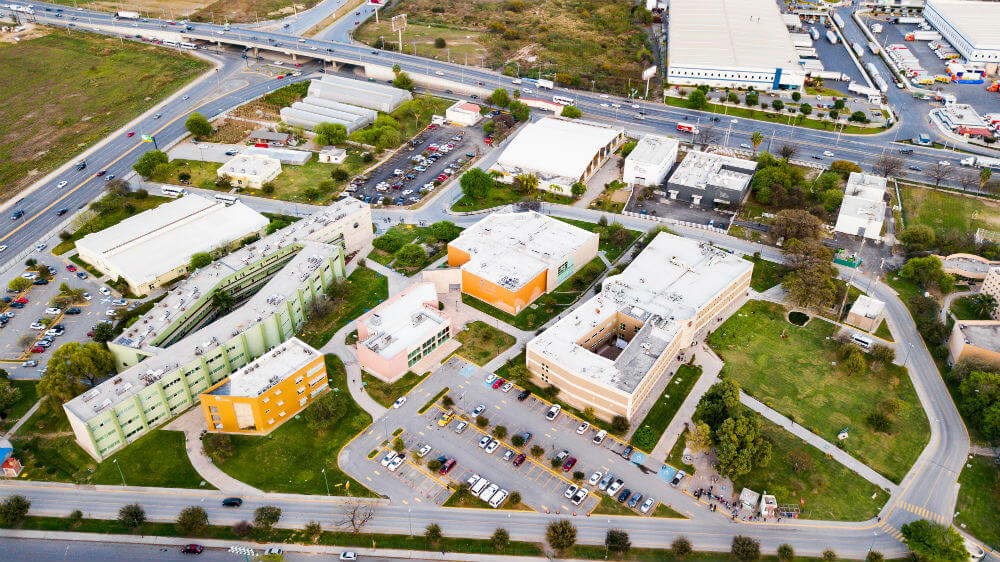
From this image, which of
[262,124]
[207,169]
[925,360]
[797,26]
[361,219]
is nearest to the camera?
[925,360]

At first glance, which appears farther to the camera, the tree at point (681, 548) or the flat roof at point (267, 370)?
the flat roof at point (267, 370)

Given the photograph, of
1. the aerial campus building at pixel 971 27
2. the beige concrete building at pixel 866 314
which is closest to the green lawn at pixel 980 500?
the beige concrete building at pixel 866 314

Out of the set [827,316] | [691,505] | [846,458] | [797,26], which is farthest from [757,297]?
[797,26]

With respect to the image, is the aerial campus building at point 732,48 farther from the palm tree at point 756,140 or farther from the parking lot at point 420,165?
the parking lot at point 420,165

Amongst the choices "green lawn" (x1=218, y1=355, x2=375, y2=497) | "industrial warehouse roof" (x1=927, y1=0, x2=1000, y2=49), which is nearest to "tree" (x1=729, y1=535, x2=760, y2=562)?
"green lawn" (x1=218, y1=355, x2=375, y2=497)

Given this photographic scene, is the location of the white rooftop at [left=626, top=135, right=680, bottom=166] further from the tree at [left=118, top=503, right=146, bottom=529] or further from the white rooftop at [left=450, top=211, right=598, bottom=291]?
the tree at [left=118, top=503, right=146, bottom=529]

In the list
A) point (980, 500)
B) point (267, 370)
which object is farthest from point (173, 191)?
point (980, 500)

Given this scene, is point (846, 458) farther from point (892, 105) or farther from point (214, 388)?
point (892, 105)
